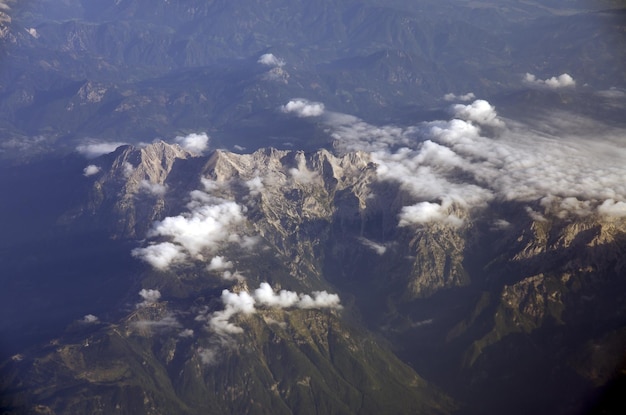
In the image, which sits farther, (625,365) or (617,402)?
(625,365)

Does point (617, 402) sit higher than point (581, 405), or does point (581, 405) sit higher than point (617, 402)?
point (617, 402)

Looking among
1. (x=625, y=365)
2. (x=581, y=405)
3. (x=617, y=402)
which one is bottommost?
(x=581, y=405)

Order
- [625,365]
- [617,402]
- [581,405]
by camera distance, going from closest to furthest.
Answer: [617,402] < [625,365] < [581,405]

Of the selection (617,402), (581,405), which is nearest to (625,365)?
(617,402)

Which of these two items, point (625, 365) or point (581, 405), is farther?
point (581, 405)

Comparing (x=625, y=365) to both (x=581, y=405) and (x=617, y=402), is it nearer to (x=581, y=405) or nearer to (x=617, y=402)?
(x=617, y=402)

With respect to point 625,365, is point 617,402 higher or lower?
higher

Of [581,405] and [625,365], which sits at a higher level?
[625,365]

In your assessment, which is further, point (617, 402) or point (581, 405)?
point (581, 405)

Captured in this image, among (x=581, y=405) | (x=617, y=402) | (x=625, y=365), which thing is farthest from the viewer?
(x=581, y=405)
